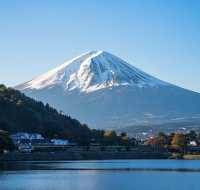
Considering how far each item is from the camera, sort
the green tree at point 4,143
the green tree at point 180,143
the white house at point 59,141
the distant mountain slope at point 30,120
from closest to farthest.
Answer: the green tree at point 4,143 < the white house at point 59,141 < the green tree at point 180,143 < the distant mountain slope at point 30,120

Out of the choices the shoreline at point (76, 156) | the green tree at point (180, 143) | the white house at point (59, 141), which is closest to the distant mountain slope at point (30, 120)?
the white house at point (59, 141)

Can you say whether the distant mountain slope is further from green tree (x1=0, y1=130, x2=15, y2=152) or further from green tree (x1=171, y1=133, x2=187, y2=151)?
green tree (x1=0, y1=130, x2=15, y2=152)

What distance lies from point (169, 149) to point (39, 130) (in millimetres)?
17256

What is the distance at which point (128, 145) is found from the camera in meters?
97.2

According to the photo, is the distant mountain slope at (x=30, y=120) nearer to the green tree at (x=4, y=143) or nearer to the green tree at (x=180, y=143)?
the green tree at (x=180, y=143)

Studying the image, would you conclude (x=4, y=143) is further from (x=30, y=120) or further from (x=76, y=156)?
(x=30, y=120)

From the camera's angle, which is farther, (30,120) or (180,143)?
(30,120)

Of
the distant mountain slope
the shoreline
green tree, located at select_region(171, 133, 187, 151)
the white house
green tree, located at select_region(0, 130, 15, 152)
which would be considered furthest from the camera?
the distant mountain slope

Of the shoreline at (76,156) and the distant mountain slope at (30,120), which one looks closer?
the shoreline at (76,156)

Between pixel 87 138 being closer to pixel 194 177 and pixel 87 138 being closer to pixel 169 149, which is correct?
pixel 169 149

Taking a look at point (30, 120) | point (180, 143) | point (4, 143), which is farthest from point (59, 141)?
point (4, 143)

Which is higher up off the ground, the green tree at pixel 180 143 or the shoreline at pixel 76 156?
the green tree at pixel 180 143

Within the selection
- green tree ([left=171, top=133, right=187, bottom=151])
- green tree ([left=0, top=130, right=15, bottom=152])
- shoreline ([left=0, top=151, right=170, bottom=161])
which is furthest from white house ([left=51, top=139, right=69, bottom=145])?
green tree ([left=0, top=130, right=15, bottom=152])

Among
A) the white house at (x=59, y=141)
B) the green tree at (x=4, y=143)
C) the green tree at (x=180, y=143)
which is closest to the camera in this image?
the green tree at (x=4, y=143)
